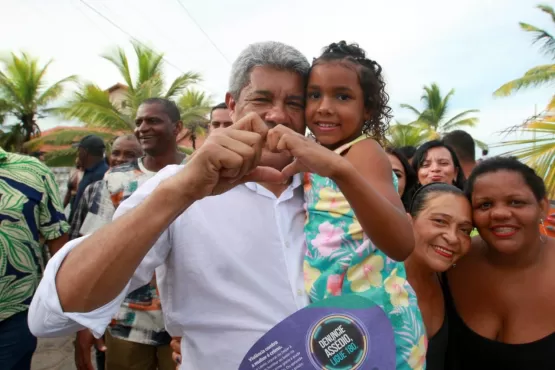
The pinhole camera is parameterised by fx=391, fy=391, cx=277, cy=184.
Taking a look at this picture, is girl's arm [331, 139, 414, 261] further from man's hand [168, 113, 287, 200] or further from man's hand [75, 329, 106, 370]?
man's hand [75, 329, 106, 370]

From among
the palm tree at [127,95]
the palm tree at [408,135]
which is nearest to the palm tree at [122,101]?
the palm tree at [127,95]

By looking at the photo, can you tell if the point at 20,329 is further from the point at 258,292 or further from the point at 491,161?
the point at 491,161

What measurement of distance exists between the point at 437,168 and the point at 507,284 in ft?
6.43

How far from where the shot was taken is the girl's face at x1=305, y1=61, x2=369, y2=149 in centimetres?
171

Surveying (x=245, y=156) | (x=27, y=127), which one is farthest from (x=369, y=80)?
(x=27, y=127)

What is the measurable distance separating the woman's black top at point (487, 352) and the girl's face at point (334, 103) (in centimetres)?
105

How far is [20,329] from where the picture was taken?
2.29m

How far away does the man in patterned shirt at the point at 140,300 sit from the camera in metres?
2.76

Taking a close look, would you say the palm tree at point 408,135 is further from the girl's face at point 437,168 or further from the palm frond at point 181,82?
the girl's face at point 437,168

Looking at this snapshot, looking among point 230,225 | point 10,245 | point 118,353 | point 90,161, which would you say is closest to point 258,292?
point 230,225

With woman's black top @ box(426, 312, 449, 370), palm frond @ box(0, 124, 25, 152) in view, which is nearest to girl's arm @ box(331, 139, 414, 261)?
woman's black top @ box(426, 312, 449, 370)

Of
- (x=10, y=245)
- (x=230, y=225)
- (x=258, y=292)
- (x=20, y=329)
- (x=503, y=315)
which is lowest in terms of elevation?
(x=20, y=329)

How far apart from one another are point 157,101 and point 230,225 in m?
2.45

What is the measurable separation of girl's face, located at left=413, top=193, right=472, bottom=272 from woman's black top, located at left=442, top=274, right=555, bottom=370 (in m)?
0.26
